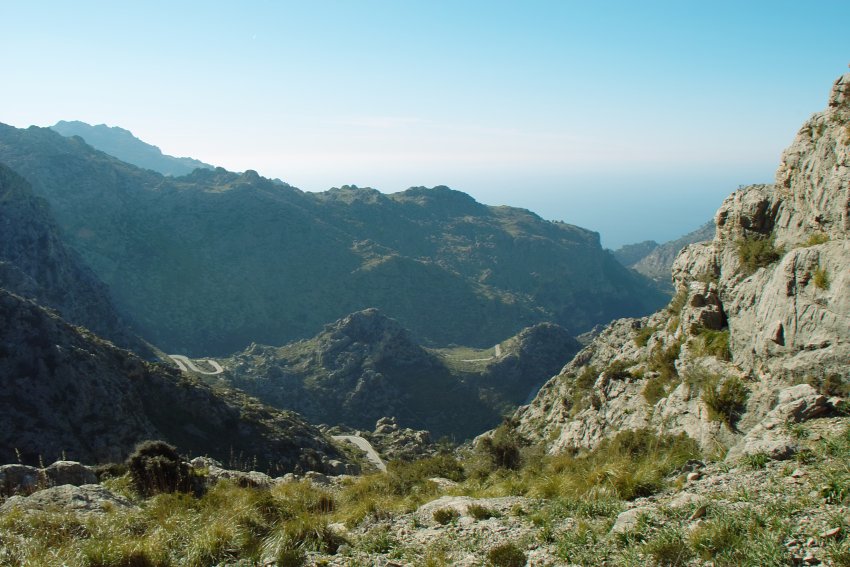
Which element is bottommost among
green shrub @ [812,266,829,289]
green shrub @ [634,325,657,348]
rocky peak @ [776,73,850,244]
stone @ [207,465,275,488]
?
stone @ [207,465,275,488]

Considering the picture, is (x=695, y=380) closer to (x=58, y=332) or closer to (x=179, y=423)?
(x=179, y=423)

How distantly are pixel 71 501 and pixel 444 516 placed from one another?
668 centimetres

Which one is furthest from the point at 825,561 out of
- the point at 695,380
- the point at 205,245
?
the point at 205,245

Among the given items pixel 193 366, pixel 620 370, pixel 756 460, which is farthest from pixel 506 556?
pixel 193 366

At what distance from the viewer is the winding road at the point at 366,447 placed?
45581 mm


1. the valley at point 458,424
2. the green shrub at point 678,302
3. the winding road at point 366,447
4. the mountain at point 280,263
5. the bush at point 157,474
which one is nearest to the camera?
the valley at point 458,424

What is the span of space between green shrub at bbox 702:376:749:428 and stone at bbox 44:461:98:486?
15936 millimetres

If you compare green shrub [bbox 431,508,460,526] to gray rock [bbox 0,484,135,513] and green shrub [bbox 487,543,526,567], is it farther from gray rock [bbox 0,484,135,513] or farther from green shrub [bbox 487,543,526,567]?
gray rock [bbox 0,484,135,513]

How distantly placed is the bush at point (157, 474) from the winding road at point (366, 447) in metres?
31.3

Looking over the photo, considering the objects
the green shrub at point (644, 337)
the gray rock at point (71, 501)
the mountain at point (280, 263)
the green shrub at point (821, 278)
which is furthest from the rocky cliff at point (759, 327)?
the mountain at point (280, 263)

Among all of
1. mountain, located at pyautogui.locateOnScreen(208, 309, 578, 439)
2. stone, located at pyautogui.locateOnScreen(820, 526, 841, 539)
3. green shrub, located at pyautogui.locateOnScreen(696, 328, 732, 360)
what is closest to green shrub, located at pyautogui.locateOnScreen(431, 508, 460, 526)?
stone, located at pyautogui.locateOnScreen(820, 526, 841, 539)

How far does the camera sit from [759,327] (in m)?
15.1

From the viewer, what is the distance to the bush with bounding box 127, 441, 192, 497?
40.7 feet

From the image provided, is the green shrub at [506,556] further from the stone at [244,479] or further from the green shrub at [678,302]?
the green shrub at [678,302]
